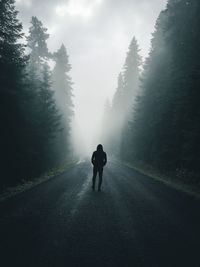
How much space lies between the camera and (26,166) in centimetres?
1384

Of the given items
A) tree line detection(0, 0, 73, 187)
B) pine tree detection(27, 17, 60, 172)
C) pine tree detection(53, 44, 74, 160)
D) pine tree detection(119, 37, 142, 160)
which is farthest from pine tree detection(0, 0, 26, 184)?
pine tree detection(119, 37, 142, 160)

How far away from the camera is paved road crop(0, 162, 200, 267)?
3100mm

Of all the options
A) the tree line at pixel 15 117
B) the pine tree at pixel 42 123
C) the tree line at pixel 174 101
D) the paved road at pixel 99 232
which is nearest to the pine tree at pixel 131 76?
the tree line at pixel 174 101

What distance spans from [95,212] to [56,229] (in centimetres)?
167

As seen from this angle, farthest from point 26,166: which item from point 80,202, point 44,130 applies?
point 80,202

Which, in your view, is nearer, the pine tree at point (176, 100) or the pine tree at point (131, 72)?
the pine tree at point (176, 100)

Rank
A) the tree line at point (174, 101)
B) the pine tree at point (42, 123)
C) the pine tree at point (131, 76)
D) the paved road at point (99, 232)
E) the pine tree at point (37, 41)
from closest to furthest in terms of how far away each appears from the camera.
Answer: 1. the paved road at point (99, 232)
2. the tree line at point (174, 101)
3. the pine tree at point (42, 123)
4. the pine tree at point (37, 41)
5. the pine tree at point (131, 76)

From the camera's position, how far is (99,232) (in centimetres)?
A: 421

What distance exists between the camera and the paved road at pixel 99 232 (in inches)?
122

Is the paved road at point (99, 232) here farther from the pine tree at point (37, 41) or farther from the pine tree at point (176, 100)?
the pine tree at point (37, 41)

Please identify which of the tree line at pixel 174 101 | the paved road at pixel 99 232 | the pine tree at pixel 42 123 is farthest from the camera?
the pine tree at pixel 42 123

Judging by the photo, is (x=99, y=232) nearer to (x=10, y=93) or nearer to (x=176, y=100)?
(x=10, y=93)

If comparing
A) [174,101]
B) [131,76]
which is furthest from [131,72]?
[174,101]

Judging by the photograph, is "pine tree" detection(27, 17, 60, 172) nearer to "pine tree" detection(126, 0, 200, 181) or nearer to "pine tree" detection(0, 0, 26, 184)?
"pine tree" detection(0, 0, 26, 184)
